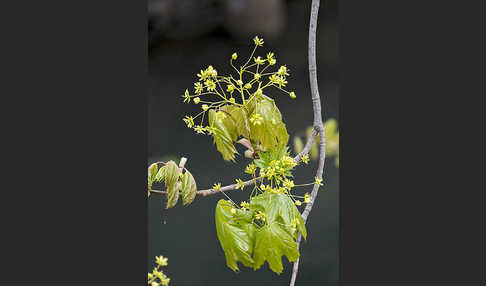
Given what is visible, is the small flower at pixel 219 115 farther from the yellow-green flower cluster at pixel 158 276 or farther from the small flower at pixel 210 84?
the yellow-green flower cluster at pixel 158 276

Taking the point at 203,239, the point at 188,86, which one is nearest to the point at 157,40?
the point at 188,86

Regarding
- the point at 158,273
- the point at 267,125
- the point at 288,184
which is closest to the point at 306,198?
the point at 288,184

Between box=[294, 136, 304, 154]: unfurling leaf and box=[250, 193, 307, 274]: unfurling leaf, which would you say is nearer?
box=[250, 193, 307, 274]: unfurling leaf

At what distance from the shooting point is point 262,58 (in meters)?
2.21

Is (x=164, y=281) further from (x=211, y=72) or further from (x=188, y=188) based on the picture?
(x=211, y=72)

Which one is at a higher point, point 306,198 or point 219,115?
point 219,115

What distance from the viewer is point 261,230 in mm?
2111

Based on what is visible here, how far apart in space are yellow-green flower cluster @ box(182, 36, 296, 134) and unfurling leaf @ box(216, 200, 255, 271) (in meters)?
0.33

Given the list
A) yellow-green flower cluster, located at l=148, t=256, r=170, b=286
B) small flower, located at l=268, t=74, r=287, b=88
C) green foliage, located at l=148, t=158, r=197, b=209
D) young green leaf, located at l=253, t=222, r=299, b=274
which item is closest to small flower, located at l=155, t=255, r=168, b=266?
yellow-green flower cluster, located at l=148, t=256, r=170, b=286

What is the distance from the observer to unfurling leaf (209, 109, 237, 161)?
215 centimetres

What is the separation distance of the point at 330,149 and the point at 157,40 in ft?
2.80

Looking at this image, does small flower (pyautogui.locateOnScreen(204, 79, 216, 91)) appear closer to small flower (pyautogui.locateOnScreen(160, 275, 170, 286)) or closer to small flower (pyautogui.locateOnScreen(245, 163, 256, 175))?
small flower (pyautogui.locateOnScreen(245, 163, 256, 175))

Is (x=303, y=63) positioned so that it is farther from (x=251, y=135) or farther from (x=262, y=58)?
(x=251, y=135)

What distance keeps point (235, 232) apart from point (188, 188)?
0.26 m
